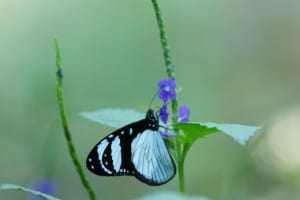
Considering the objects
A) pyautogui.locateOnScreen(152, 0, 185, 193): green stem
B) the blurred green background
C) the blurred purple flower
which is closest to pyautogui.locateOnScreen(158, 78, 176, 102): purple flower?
pyautogui.locateOnScreen(152, 0, 185, 193): green stem

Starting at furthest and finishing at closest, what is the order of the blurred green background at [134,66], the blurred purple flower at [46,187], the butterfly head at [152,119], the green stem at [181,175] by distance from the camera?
the blurred green background at [134,66] → the blurred purple flower at [46,187] → the butterfly head at [152,119] → the green stem at [181,175]

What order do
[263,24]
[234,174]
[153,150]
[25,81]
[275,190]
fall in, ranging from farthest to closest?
[263,24], [25,81], [275,190], [234,174], [153,150]

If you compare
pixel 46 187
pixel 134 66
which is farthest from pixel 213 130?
pixel 134 66

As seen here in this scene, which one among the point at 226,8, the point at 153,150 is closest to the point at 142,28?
the point at 226,8

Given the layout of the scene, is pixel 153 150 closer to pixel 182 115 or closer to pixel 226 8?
pixel 182 115

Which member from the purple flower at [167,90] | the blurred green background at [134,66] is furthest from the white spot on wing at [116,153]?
the blurred green background at [134,66]

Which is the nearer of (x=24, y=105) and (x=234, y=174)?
(x=234, y=174)

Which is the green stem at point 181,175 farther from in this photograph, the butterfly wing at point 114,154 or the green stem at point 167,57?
the butterfly wing at point 114,154
